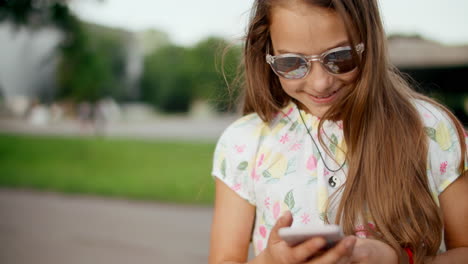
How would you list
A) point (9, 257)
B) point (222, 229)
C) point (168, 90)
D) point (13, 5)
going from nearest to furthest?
point (222, 229) < point (9, 257) < point (13, 5) < point (168, 90)

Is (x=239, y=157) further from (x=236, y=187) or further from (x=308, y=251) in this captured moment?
(x=308, y=251)

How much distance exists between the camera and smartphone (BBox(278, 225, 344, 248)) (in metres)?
0.94

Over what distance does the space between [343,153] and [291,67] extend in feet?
1.02

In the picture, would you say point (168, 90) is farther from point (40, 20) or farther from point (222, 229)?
point (222, 229)

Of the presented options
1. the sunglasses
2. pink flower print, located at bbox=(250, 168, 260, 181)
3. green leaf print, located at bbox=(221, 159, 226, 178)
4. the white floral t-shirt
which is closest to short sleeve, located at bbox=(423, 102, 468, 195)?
the white floral t-shirt

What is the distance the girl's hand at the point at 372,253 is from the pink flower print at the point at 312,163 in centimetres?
33

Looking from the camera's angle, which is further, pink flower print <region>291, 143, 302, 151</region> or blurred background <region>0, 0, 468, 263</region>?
blurred background <region>0, 0, 468, 263</region>

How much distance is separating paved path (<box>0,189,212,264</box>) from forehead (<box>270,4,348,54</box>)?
144 inches

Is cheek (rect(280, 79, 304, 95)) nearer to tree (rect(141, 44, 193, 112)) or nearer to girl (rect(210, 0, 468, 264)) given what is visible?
girl (rect(210, 0, 468, 264))

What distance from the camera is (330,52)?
4.43 feet

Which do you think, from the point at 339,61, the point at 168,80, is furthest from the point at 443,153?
the point at 168,80

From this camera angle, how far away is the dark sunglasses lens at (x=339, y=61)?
135 centimetres

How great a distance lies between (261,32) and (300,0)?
8.7 inches

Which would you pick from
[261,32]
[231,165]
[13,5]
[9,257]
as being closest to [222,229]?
[231,165]
